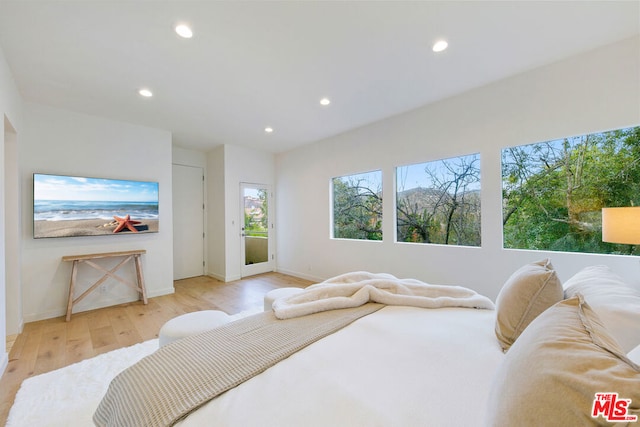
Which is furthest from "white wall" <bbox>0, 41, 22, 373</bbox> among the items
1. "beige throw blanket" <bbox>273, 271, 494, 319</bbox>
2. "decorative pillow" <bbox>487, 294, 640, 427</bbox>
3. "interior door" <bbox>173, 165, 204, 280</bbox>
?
"decorative pillow" <bbox>487, 294, 640, 427</bbox>

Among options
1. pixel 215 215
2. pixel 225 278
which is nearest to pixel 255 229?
pixel 215 215

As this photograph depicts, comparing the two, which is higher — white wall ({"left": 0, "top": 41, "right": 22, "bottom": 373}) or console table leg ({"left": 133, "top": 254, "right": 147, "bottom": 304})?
white wall ({"left": 0, "top": 41, "right": 22, "bottom": 373})

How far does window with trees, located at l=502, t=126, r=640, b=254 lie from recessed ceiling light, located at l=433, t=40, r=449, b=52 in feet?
4.57

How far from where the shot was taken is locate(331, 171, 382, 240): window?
402 centimetres

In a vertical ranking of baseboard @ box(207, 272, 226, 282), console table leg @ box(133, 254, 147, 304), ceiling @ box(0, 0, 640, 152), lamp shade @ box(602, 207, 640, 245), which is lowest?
baseboard @ box(207, 272, 226, 282)

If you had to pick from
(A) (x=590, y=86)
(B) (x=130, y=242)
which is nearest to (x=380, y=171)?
(A) (x=590, y=86)

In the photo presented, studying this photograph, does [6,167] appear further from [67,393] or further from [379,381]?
[379,381]

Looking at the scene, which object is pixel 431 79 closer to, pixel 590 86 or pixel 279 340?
pixel 590 86

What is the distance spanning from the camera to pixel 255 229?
17.2 feet

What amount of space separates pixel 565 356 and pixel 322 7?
2.20 metres

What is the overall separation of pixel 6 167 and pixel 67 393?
2.54 meters

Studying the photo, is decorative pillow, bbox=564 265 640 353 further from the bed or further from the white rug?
the white rug

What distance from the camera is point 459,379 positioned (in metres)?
0.91

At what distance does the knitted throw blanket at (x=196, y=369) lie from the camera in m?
0.81
